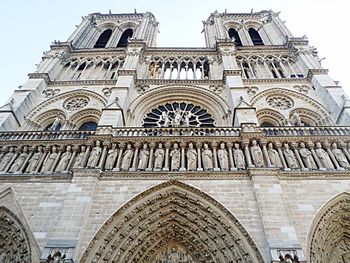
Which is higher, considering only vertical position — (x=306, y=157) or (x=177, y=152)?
(x=177, y=152)

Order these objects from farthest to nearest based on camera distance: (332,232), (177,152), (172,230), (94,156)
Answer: (177,152) < (94,156) < (172,230) < (332,232)

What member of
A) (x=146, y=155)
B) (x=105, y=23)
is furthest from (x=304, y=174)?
(x=105, y=23)

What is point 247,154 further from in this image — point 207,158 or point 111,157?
point 111,157

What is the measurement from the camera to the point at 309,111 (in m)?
11.9

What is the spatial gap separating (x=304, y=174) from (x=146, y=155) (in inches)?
173

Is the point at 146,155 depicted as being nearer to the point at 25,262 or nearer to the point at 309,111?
the point at 25,262

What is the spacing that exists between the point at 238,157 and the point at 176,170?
182 centimetres

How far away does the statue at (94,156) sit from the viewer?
835cm

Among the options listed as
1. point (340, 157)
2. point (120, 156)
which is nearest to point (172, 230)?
point (120, 156)

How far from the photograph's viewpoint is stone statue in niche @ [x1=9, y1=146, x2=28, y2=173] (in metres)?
8.60

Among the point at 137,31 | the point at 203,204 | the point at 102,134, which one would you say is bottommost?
the point at 203,204

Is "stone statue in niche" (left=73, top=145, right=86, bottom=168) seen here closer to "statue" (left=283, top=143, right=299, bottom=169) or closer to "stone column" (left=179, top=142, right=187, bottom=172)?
"stone column" (left=179, top=142, right=187, bottom=172)

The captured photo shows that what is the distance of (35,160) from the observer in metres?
8.89

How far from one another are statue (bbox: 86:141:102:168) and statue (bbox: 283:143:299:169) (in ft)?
17.7
